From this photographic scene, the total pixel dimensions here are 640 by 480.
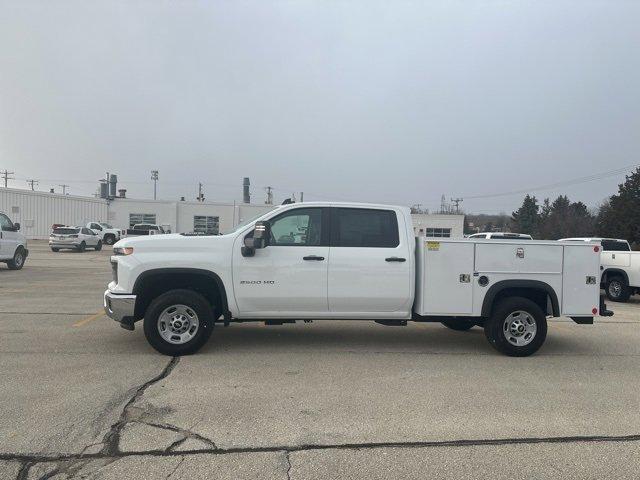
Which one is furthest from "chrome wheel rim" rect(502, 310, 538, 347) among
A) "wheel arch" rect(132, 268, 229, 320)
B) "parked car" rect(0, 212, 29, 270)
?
"parked car" rect(0, 212, 29, 270)

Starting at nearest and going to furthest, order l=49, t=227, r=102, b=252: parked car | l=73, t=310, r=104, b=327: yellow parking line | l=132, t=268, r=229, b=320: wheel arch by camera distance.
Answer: l=132, t=268, r=229, b=320: wheel arch < l=73, t=310, r=104, b=327: yellow parking line < l=49, t=227, r=102, b=252: parked car

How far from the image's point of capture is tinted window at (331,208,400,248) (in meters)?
6.66

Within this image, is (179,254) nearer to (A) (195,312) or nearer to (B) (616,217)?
(A) (195,312)

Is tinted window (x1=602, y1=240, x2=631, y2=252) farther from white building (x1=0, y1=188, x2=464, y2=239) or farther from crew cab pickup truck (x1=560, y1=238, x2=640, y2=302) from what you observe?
white building (x1=0, y1=188, x2=464, y2=239)

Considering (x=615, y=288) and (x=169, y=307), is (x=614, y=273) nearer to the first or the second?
(x=615, y=288)

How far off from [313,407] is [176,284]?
9.08 feet

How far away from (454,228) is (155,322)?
Answer: 54.4 meters

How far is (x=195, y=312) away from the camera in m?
6.30

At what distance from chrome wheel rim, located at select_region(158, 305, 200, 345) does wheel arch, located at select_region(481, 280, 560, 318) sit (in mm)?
3783

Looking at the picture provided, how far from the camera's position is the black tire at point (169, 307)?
6250 mm

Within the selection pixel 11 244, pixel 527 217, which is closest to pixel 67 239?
pixel 11 244

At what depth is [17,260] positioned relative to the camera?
58.2 feet

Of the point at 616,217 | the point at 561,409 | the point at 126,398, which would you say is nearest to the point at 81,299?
the point at 126,398

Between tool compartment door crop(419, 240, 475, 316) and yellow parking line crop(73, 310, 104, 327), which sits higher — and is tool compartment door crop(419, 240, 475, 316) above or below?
above
